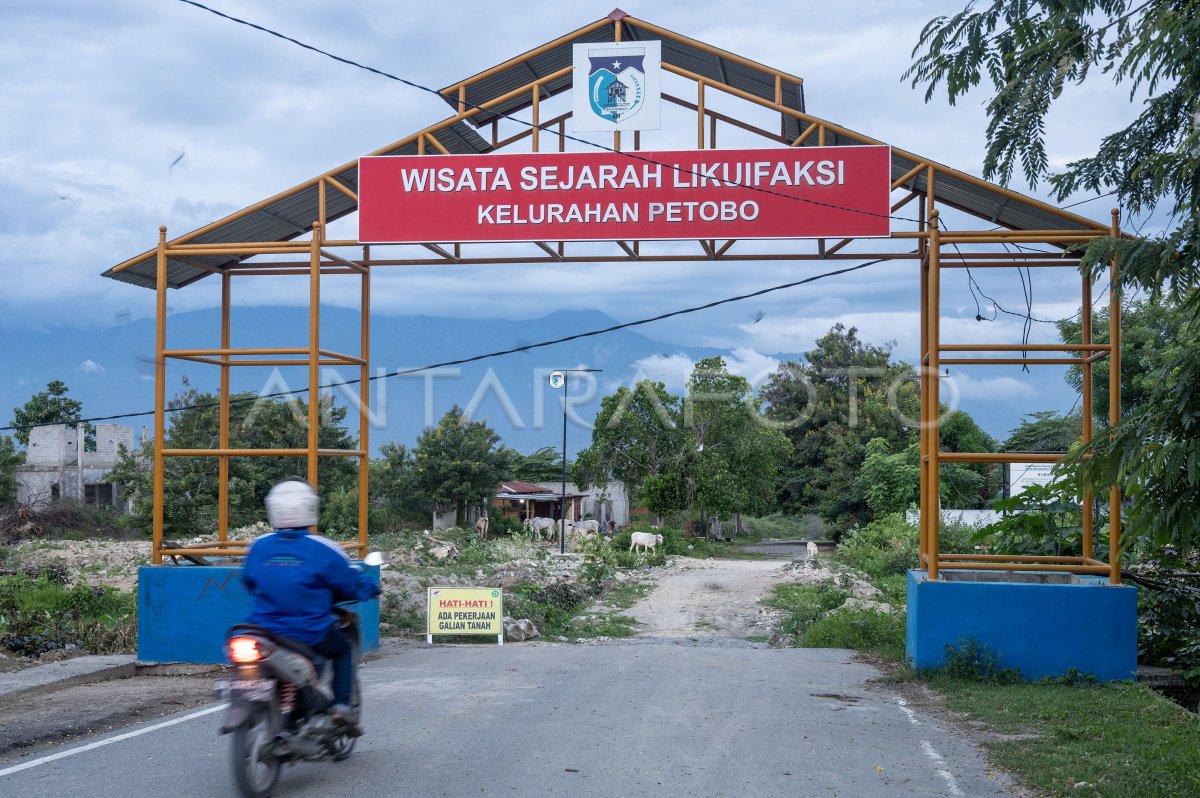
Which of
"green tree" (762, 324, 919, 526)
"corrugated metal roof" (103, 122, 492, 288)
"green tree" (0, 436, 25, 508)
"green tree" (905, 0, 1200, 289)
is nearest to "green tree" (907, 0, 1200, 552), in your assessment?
"green tree" (905, 0, 1200, 289)

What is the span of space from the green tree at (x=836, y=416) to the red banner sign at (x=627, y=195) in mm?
38726

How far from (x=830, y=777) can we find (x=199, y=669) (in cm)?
746

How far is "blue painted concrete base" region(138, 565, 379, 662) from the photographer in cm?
1176

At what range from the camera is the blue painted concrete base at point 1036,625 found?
34.5 feet

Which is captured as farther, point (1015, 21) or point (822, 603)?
point (822, 603)

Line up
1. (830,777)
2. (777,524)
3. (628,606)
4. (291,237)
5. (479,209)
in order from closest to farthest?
(830,777), (479,209), (291,237), (628,606), (777,524)

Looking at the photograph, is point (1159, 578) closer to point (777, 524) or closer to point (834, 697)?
point (834, 697)

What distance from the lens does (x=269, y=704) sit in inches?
225

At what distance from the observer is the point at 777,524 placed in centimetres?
7050

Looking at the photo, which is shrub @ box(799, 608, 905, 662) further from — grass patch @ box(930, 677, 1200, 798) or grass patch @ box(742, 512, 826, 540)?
grass patch @ box(742, 512, 826, 540)

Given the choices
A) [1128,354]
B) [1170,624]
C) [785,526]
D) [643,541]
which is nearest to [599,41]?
[1170,624]

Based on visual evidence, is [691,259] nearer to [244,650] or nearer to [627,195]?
[627,195]

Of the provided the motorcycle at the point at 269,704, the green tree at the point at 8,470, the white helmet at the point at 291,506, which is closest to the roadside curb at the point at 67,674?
the motorcycle at the point at 269,704

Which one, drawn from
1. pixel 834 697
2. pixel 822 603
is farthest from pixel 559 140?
pixel 822 603
